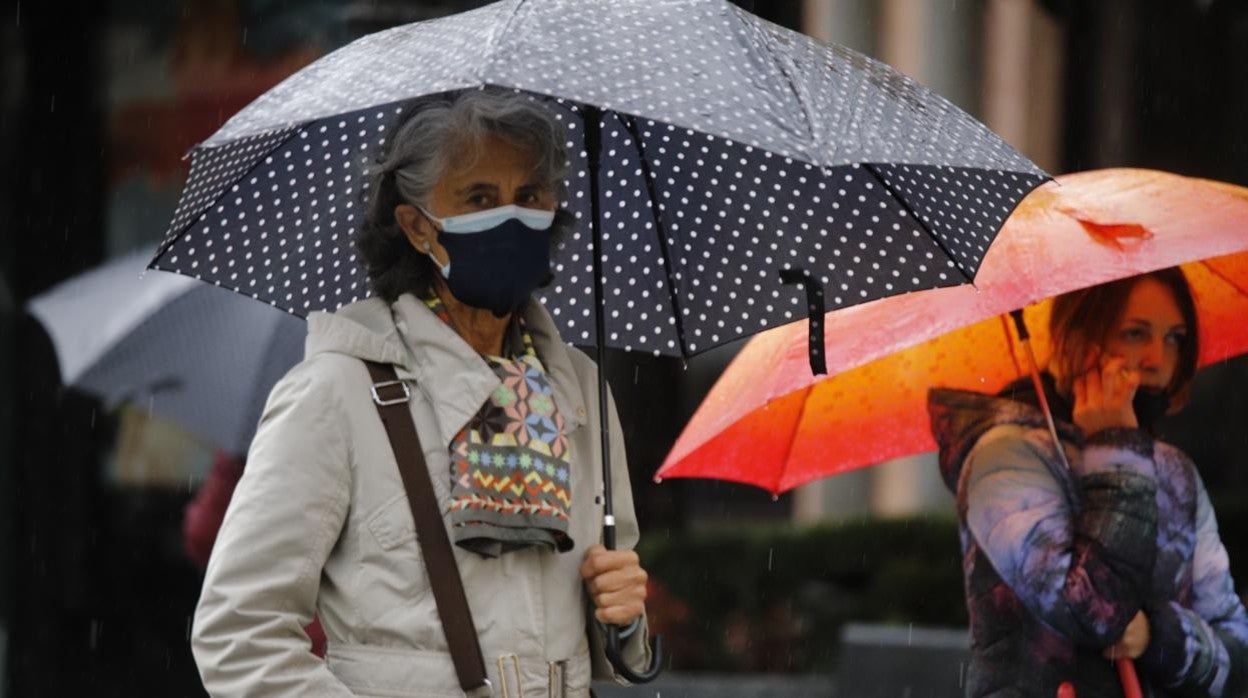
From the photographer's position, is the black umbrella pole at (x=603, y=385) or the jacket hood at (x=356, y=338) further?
the black umbrella pole at (x=603, y=385)

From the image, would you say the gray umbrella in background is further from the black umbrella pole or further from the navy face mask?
the navy face mask

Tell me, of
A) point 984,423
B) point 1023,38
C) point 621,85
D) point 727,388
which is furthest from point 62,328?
point 1023,38

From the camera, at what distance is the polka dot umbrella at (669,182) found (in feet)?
11.3

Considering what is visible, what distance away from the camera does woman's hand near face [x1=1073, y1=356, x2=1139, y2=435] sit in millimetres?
4500

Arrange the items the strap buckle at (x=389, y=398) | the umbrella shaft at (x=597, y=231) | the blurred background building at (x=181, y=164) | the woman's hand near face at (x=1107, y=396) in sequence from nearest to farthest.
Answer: the strap buckle at (x=389, y=398), the umbrella shaft at (x=597, y=231), the woman's hand near face at (x=1107, y=396), the blurred background building at (x=181, y=164)

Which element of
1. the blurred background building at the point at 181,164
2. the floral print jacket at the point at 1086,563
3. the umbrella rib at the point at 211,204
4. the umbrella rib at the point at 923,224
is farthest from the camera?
the blurred background building at the point at 181,164

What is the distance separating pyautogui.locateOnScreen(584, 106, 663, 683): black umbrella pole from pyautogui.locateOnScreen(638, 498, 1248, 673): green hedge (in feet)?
20.9

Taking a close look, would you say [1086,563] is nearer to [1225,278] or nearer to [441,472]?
[1225,278]

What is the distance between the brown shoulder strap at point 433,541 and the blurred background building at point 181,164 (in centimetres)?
560

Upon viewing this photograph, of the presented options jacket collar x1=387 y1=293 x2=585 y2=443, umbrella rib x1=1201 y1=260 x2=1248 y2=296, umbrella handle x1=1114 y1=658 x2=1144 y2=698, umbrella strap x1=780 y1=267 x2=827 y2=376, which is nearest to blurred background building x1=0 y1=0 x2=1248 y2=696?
umbrella rib x1=1201 y1=260 x2=1248 y2=296

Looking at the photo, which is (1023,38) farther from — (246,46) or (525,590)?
(525,590)

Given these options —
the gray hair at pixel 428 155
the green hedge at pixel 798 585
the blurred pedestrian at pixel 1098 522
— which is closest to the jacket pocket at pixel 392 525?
the gray hair at pixel 428 155

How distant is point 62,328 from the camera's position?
23.2 feet

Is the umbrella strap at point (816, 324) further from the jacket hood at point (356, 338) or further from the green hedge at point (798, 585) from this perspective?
the green hedge at point (798, 585)
